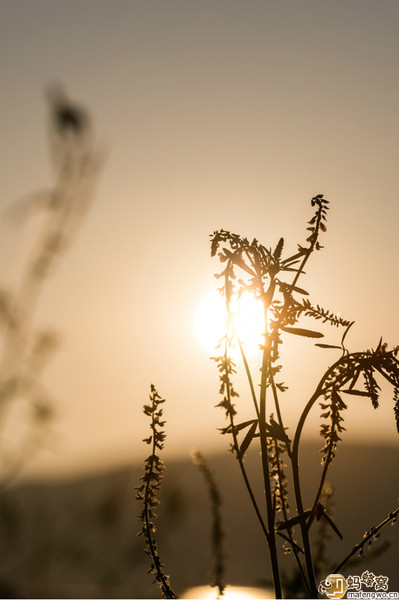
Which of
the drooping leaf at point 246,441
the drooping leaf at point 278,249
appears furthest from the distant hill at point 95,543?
the drooping leaf at point 278,249

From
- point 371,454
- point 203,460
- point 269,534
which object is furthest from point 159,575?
point 371,454

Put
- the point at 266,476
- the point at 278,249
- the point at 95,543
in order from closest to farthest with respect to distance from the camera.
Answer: the point at 266,476 < the point at 278,249 < the point at 95,543

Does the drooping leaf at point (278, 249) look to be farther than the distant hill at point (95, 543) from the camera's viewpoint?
No

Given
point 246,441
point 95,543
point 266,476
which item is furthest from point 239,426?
point 95,543

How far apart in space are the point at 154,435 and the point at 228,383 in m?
0.25

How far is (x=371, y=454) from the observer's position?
1073 centimetres

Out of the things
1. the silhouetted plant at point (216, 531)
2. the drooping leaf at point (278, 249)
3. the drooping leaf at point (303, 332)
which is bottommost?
the silhouetted plant at point (216, 531)

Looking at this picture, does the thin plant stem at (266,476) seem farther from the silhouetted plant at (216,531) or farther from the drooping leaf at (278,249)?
the silhouetted plant at (216,531)

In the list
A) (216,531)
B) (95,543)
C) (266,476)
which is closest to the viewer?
(266,476)

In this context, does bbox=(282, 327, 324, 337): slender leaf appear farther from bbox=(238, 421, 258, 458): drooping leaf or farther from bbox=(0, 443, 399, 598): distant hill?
bbox=(0, 443, 399, 598): distant hill

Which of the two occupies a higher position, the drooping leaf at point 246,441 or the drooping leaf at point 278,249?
the drooping leaf at point 278,249

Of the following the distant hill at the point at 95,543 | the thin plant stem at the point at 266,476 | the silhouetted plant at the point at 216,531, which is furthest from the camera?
the distant hill at the point at 95,543

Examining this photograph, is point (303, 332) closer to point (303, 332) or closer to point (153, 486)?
point (303, 332)

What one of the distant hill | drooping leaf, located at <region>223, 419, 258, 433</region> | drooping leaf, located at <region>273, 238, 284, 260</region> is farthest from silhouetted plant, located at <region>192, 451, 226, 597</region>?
drooping leaf, located at <region>273, 238, 284, 260</region>
